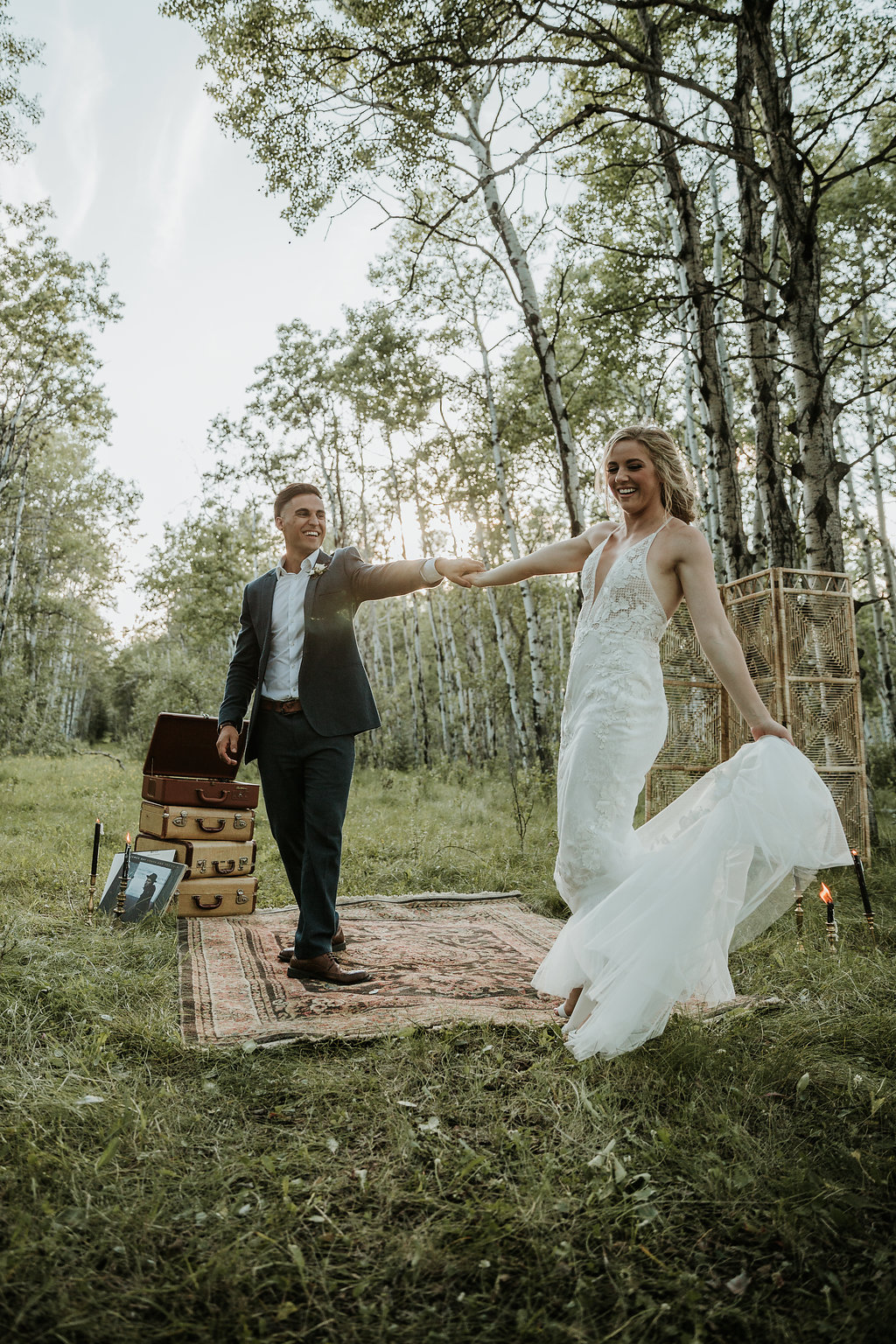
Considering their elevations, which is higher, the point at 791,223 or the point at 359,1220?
the point at 791,223

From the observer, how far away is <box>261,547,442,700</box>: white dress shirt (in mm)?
4312

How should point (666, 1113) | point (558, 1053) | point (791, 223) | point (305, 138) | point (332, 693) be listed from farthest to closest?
point (305, 138) → point (791, 223) → point (332, 693) → point (558, 1053) → point (666, 1113)

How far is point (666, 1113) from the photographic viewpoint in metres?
2.70

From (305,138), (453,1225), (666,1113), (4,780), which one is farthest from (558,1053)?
(4,780)

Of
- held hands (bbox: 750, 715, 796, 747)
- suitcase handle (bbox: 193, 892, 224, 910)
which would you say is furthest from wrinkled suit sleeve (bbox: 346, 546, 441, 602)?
suitcase handle (bbox: 193, 892, 224, 910)

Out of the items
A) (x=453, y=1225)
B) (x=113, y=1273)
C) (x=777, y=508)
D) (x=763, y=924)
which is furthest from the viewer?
(x=777, y=508)

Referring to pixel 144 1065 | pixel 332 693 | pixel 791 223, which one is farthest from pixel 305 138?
pixel 144 1065

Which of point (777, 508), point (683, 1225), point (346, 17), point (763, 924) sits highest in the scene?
point (346, 17)

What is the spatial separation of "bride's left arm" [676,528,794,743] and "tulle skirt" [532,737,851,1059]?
0.40 feet

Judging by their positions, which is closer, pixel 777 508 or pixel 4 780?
pixel 777 508

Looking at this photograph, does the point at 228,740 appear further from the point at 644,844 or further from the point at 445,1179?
the point at 445,1179

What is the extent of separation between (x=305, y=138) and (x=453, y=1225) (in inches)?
420

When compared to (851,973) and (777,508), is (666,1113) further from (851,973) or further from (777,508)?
(777,508)

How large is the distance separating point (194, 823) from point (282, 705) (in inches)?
77.5
